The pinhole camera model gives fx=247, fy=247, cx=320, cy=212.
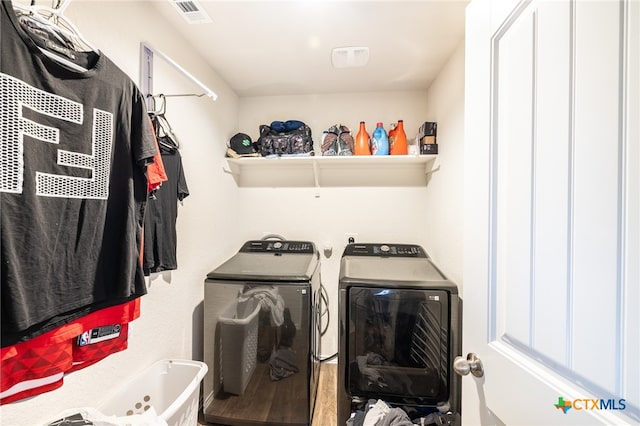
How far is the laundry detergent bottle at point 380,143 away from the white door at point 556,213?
1281 millimetres

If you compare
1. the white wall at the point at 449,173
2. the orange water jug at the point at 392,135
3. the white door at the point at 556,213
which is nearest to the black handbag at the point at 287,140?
the orange water jug at the point at 392,135

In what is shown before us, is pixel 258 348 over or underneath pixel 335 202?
underneath

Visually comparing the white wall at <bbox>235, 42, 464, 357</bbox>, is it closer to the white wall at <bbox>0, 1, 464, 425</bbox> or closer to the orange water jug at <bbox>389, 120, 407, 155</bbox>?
the white wall at <bbox>0, 1, 464, 425</bbox>

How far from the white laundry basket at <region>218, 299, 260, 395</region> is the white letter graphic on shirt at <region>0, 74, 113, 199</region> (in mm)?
1075

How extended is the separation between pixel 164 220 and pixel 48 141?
0.64m

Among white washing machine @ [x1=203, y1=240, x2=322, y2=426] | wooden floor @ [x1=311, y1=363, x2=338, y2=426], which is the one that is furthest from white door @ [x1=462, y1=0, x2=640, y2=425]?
wooden floor @ [x1=311, y1=363, x2=338, y2=426]

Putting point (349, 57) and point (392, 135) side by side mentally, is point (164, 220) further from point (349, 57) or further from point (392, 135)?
point (392, 135)

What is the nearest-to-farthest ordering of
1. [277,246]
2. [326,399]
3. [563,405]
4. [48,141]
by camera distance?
[563,405] → [48,141] → [326,399] → [277,246]

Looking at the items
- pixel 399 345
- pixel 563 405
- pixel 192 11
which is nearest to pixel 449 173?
pixel 399 345

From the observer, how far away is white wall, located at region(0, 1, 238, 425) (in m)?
1.00

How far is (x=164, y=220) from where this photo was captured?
128 cm

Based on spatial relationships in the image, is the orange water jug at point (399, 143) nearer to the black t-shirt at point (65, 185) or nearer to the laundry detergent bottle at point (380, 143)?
the laundry detergent bottle at point (380, 143)

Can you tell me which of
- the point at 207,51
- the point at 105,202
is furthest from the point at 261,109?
the point at 105,202

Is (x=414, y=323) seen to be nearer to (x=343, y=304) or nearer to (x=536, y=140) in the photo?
(x=343, y=304)
